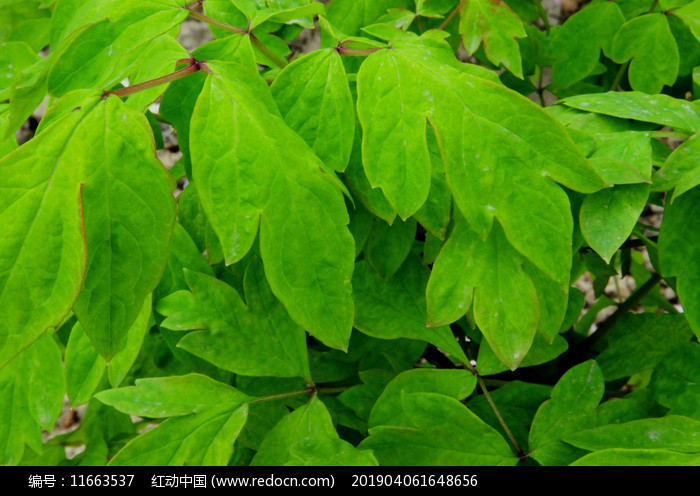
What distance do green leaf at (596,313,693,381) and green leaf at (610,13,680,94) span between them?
420 millimetres

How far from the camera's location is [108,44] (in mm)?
821

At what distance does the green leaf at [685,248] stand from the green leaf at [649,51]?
1.20 ft

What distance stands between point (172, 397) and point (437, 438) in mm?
399

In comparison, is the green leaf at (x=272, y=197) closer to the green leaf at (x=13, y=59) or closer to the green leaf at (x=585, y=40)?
the green leaf at (x=13, y=59)

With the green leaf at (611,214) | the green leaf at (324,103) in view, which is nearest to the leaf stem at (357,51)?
the green leaf at (324,103)

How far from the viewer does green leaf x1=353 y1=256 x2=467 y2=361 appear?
1.01 meters

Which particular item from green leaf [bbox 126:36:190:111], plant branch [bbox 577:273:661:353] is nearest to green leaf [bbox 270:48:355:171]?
green leaf [bbox 126:36:190:111]

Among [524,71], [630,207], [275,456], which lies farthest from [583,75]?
[275,456]

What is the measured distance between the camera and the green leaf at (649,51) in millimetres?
1094

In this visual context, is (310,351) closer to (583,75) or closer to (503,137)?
(503,137)

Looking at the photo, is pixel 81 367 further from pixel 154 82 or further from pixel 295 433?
pixel 154 82

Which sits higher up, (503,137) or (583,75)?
(503,137)
